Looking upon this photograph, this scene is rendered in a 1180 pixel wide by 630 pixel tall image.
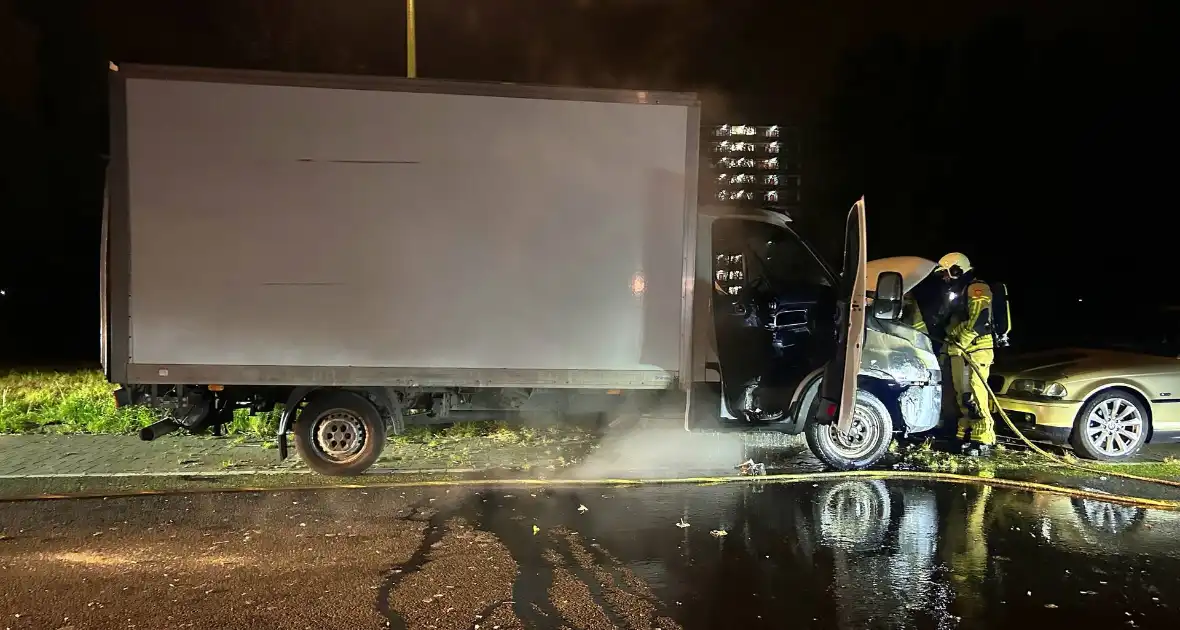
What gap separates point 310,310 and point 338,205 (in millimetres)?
861

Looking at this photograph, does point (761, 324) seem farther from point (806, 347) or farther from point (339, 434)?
point (339, 434)

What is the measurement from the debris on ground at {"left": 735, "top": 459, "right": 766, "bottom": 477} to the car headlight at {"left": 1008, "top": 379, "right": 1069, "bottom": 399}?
2806 millimetres

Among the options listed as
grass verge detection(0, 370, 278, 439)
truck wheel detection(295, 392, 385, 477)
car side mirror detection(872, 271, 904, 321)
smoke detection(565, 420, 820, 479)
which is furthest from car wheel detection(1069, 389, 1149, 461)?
grass verge detection(0, 370, 278, 439)

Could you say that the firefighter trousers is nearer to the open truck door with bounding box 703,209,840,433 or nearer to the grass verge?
the open truck door with bounding box 703,209,840,433

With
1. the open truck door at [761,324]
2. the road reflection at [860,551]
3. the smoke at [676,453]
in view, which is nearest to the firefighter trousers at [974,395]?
the road reflection at [860,551]

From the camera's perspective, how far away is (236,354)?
580 centimetres

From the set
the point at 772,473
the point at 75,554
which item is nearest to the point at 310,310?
the point at 75,554

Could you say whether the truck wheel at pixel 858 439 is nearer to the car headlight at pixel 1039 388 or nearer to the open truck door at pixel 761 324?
the open truck door at pixel 761 324

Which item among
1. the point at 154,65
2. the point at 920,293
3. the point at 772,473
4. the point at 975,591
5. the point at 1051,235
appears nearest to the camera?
the point at 975,591

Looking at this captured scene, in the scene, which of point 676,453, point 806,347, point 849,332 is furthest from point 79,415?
point 849,332

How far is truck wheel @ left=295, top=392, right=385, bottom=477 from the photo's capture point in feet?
20.2

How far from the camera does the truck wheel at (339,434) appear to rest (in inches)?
242

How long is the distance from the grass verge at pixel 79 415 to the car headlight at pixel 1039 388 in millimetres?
7701

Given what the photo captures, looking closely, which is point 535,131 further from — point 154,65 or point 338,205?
point 154,65
